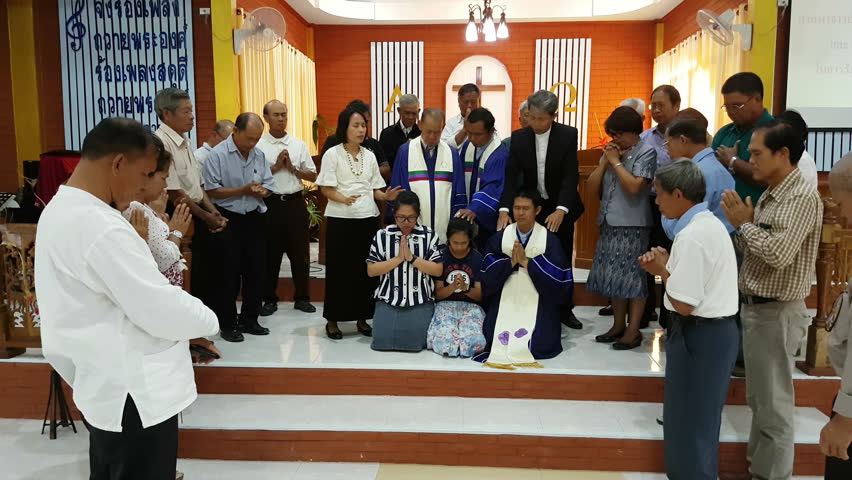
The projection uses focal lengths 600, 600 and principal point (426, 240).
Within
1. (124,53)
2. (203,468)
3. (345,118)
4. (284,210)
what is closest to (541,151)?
(345,118)

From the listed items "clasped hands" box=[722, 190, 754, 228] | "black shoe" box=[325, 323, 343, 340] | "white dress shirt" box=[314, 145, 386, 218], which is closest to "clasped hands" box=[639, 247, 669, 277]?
"clasped hands" box=[722, 190, 754, 228]

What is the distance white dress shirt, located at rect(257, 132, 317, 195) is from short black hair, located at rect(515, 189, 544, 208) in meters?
1.75

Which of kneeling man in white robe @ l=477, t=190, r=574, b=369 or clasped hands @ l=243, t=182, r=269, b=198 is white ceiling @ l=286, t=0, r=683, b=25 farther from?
kneeling man in white robe @ l=477, t=190, r=574, b=369

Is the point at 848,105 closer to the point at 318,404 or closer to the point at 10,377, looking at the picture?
the point at 318,404

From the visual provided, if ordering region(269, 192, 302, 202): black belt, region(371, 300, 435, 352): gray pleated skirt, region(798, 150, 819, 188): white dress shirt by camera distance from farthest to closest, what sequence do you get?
region(269, 192, 302, 202): black belt
region(371, 300, 435, 352): gray pleated skirt
region(798, 150, 819, 188): white dress shirt

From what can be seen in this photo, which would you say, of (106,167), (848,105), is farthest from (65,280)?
(848,105)

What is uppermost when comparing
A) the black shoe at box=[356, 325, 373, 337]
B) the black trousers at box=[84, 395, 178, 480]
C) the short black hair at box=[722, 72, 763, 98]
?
the short black hair at box=[722, 72, 763, 98]

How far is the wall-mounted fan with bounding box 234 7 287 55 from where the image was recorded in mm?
5852

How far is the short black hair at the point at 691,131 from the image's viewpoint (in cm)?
297

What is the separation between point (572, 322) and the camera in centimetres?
421

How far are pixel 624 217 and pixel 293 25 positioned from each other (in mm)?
7124

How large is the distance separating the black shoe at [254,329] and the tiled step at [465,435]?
87 cm

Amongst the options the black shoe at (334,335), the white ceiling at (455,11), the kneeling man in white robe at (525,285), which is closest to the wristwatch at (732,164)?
the kneeling man in white robe at (525,285)

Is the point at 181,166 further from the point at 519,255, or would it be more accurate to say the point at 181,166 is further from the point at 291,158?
the point at 519,255
